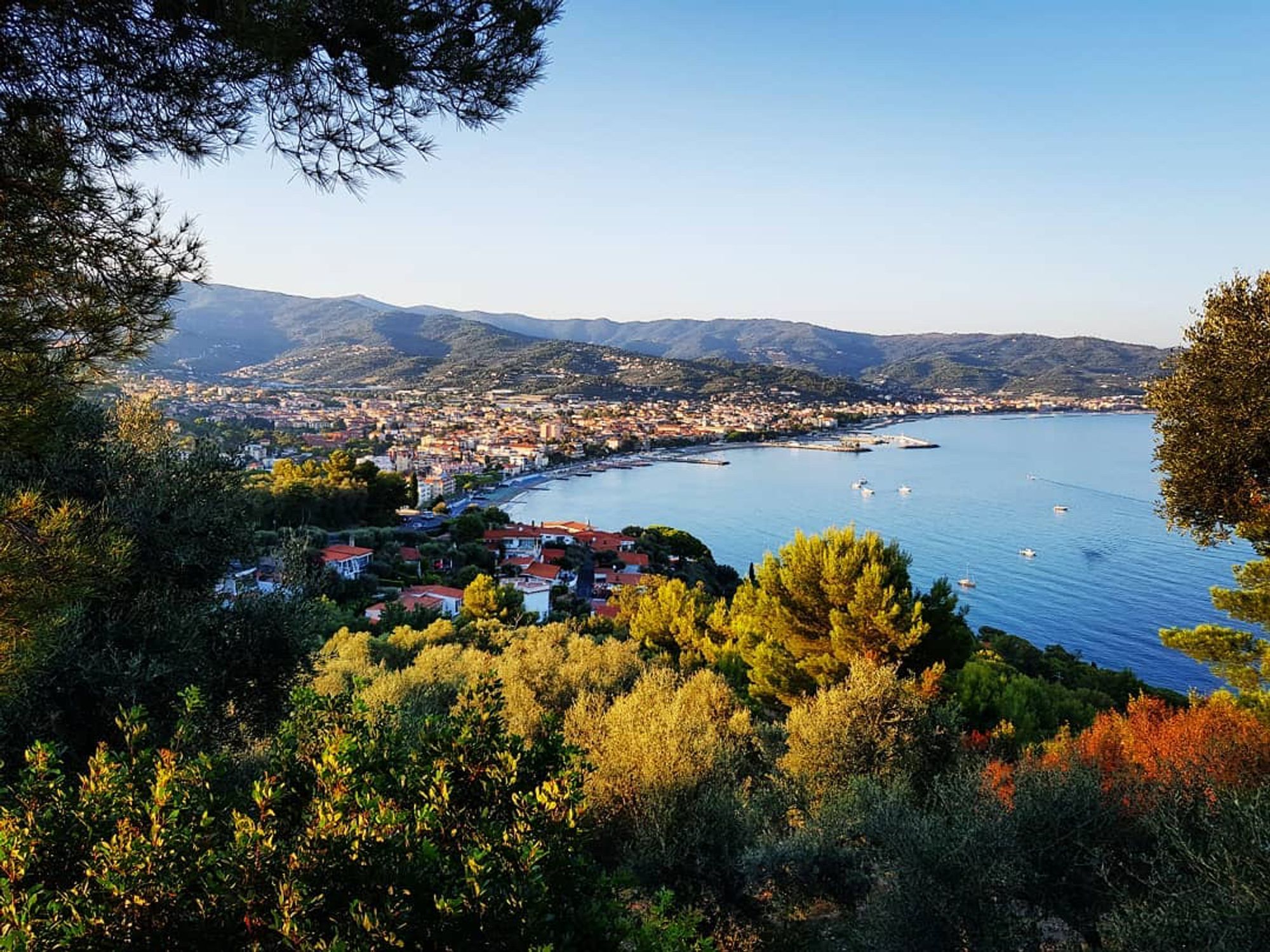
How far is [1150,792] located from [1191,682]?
23.6 metres

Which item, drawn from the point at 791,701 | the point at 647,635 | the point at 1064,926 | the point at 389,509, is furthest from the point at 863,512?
the point at 1064,926

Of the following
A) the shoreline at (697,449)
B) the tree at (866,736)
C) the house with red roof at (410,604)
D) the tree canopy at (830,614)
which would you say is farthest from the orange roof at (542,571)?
the shoreline at (697,449)

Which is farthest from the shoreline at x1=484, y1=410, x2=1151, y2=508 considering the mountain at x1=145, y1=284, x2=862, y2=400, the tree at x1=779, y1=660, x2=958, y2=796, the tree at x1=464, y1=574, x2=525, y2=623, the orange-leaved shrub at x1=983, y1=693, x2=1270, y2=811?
the tree at x1=779, y1=660, x2=958, y2=796

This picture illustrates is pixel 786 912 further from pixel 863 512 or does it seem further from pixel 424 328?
pixel 424 328

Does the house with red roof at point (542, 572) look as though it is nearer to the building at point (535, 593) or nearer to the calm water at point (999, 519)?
the building at point (535, 593)

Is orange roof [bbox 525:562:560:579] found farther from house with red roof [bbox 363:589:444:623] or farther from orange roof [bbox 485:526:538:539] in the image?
orange roof [bbox 485:526:538:539]

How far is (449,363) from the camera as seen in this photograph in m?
143

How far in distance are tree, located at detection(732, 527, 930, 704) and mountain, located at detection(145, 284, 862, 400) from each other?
4430 inches

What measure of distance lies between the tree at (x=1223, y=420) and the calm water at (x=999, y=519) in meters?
22.4

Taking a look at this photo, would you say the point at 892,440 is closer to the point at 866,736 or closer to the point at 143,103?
the point at 866,736

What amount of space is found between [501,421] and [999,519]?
6751 centimetres

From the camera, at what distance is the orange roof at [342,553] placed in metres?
25.6

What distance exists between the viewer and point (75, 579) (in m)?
3.58

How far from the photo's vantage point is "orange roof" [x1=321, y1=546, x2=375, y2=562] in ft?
84.0
